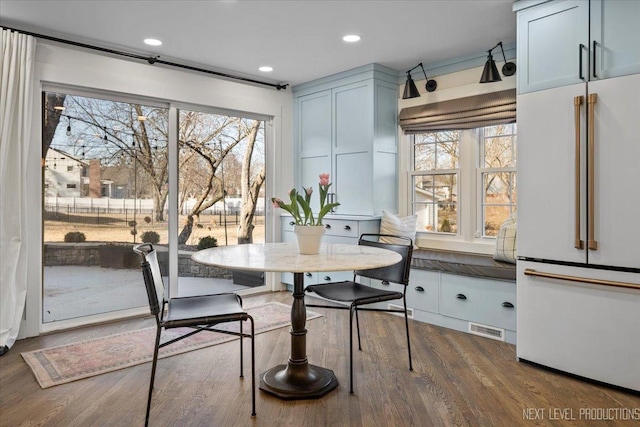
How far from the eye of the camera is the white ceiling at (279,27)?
9.84 feet

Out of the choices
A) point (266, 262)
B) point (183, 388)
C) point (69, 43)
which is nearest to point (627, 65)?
point (266, 262)

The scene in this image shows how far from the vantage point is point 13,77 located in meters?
3.16

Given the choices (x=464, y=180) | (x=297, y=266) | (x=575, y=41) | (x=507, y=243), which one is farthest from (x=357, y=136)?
(x=297, y=266)

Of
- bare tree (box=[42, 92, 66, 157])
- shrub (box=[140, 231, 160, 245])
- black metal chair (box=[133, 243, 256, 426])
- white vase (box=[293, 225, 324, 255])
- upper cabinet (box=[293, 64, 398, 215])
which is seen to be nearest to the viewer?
black metal chair (box=[133, 243, 256, 426])

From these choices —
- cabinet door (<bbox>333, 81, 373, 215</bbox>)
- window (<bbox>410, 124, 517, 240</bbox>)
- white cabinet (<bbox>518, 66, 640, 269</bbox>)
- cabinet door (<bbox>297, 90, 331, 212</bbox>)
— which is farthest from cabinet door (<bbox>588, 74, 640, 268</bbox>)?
cabinet door (<bbox>297, 90, 331, 212</bbox>)

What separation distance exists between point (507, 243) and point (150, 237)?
3182 mm

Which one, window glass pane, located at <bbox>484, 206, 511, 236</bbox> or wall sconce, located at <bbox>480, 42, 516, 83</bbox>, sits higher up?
wall sconce, located at <bbox>480, 42, 516, 83</bbox>

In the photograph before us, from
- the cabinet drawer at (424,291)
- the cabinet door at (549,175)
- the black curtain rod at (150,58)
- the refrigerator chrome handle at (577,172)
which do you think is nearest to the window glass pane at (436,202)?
the cabinet drawer at (424,291)

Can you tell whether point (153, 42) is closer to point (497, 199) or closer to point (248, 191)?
point (248, 191)

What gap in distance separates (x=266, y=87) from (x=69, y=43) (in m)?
1.99

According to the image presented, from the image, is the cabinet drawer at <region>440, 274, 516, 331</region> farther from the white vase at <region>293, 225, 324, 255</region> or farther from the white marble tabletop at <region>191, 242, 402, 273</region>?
the white vase at <region>293, 225, 324, 255</region>

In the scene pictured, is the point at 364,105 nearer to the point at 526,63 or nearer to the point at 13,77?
the point at 526,63

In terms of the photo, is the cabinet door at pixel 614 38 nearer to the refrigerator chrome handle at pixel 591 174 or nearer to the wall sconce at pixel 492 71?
the refrigerator chrome handle at pixel 591 174

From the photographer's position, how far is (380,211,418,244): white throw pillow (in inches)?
164
